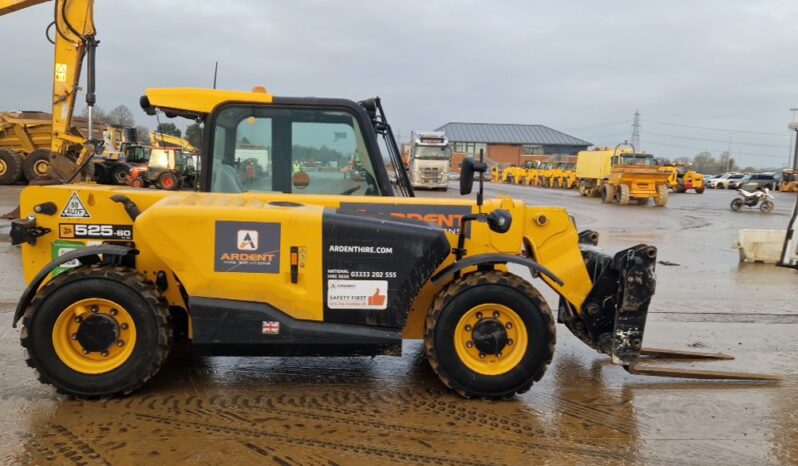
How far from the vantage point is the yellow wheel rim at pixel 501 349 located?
4242 millimetres

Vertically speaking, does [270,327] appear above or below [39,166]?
below

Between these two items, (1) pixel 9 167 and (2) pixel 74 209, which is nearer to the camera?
(2) pixel 74 209

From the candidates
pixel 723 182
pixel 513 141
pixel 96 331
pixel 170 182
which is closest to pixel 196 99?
pixel 96 331

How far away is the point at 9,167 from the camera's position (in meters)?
25.9

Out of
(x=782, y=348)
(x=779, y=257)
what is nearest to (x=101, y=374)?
(x=782, y=348)

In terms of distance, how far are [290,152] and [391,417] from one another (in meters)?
2.11

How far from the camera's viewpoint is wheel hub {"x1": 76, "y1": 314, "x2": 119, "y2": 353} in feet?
13.3

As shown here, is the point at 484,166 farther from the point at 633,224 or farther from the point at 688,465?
the point at 633,224

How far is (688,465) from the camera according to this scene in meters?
3.49

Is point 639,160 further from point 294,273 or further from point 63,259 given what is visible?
point 63,259

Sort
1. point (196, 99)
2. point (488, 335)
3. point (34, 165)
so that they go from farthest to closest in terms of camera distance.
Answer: point (34, 165), point (196, 99), point (488, 335)

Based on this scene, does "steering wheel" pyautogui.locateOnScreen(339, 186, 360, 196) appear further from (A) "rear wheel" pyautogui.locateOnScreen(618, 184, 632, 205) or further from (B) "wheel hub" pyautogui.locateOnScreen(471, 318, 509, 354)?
(A) "rear wheel" pyautogui.locateOnScreen(618, 184, 632, 205)

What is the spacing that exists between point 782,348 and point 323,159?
4681mm

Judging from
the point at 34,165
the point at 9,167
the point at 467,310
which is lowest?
the point at 467,310
